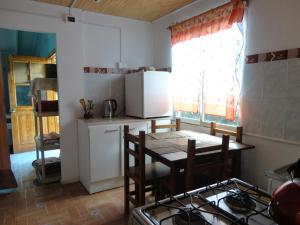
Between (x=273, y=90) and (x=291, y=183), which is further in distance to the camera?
(x=273, y=90)

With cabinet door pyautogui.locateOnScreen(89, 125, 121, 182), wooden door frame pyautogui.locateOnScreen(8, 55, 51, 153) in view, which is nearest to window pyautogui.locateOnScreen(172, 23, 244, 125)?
cabinet door pyautogui.locateOnScreen(89, 125, 121, 182)

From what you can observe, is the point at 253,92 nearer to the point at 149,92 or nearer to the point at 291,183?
the point at 149,92

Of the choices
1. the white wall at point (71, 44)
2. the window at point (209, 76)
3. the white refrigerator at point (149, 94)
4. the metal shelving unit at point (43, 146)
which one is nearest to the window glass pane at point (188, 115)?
the window at point (209, 76)

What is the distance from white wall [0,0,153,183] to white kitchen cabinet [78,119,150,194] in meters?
0.20

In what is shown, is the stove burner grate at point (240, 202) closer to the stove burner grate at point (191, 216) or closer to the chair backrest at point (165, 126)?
the stove burner grate at point (191, 216)

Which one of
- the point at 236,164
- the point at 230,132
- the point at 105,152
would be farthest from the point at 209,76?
the point at 105,152

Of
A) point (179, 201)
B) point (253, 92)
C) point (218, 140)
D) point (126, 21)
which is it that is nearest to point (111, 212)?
point (218, 140)

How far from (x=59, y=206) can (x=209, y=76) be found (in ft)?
7.12

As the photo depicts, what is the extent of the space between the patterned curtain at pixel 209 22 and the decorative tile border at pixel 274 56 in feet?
1.27

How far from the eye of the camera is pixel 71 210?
7.36 ft

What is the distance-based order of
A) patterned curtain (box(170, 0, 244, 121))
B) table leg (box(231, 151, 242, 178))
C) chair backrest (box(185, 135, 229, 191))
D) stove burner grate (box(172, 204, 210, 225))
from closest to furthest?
stove burner grate (box(172, 204, 210, 225)) → chair backrest (box(185, 135, 229, 191)) → table leg (box(231, 151, 242, 178)) → patterned curtain (box(170, 0, 244, 121))

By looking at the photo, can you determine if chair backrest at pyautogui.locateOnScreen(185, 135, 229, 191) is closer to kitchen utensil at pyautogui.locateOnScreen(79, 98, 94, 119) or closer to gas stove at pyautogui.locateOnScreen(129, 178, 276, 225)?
gas stove at pyautogui.locateOnScreen(129, 178, 276, 225)

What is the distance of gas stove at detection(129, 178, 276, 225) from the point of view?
751 millimetres

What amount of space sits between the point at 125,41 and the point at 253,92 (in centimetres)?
198
